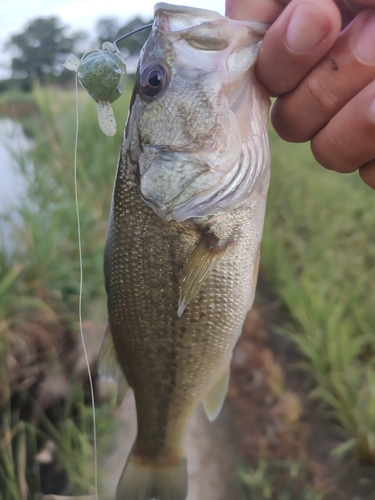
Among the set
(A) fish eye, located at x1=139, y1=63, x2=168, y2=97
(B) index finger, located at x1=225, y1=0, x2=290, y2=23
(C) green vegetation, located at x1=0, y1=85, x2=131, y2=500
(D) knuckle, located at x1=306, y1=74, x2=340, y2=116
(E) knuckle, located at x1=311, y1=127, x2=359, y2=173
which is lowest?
(C) green vegetation, located at x1=0, y1=85, x2=131, y2=500

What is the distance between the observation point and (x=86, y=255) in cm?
258

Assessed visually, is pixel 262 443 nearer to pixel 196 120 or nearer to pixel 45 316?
pixel 45 316

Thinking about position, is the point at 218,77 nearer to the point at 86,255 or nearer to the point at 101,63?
the point at 101,63

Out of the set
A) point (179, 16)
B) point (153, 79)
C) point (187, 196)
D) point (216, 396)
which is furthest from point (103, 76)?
point (216, 396)

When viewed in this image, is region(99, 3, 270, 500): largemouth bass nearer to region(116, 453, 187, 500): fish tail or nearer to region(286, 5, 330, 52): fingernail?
region(286, 5, 330, 52): fingernail

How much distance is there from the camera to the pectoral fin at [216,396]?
1281mm

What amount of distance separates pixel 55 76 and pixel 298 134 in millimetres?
3297

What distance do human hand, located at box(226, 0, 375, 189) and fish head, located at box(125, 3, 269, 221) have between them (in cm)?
8

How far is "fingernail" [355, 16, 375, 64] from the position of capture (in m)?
0.85

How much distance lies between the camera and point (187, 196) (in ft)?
3.29

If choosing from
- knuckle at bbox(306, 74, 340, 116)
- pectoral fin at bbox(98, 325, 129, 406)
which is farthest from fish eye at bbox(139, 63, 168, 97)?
pectoral fin at bbox(98, 325, 129, 406)

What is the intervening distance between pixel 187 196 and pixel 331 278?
1990 mm

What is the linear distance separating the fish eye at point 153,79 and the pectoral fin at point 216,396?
913 millimetres

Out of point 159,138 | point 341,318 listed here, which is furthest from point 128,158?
point 341,318
